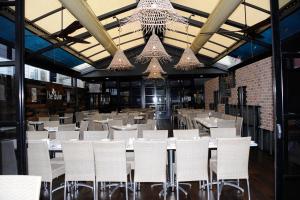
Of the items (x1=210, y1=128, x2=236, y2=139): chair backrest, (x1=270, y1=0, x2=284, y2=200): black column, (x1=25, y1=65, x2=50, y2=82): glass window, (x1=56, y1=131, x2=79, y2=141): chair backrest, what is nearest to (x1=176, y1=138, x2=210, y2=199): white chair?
(x1=270, y1=0, x2=284, y2=200): black column

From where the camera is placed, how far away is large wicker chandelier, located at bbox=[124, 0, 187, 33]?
3266 millimetres

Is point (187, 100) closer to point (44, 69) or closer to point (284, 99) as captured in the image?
point (44, 69)

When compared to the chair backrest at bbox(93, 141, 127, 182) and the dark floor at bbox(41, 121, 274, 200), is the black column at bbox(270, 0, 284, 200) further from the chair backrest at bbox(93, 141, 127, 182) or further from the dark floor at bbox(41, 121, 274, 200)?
the chair backrest at bbox(93, 141, 127, 182)

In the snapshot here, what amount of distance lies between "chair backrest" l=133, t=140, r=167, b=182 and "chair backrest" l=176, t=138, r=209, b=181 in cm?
19

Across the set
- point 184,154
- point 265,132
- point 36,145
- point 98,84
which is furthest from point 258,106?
point 98,84

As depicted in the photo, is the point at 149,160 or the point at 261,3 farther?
the point at 261,3

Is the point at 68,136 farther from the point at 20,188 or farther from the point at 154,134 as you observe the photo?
the point at 20,188

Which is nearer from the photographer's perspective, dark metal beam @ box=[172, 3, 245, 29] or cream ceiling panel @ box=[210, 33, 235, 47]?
dark metal beam @ box=[172, 3, 245, 29]

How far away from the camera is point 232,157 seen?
3617mm

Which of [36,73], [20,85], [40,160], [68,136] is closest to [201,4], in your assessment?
[68,136]

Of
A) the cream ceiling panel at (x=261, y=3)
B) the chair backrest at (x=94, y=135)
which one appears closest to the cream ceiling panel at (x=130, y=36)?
the cream ceiling panel at (x=261, y=3)

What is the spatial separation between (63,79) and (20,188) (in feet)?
40.0

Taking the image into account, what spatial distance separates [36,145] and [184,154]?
1905 mm

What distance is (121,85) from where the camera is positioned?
62.2ft
